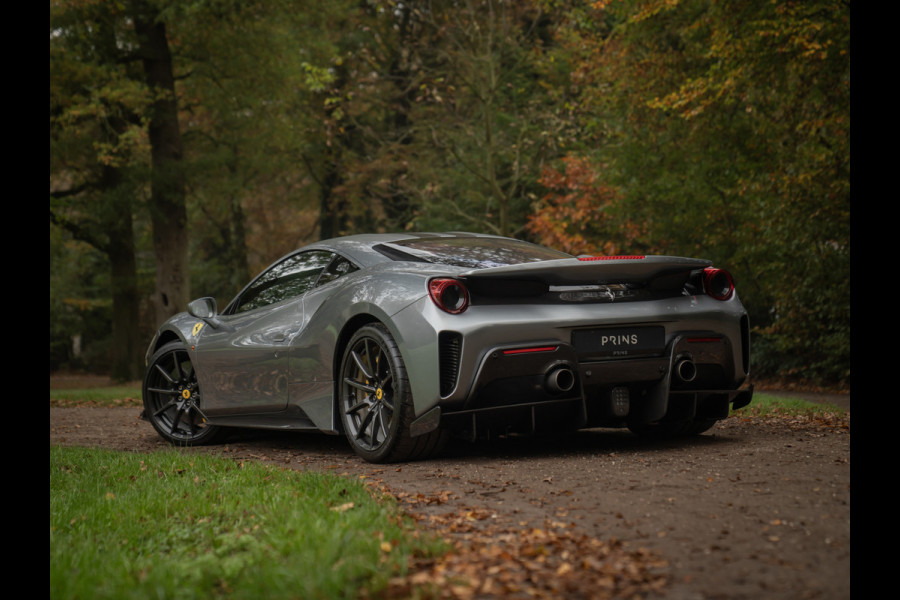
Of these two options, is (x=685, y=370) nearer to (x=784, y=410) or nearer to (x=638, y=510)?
(x=638, y=510)

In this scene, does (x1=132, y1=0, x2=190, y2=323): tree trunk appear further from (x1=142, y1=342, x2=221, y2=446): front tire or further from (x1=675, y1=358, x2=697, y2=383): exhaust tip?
(x1=675, y1=358, x2=697, y2=383): exhaust tip

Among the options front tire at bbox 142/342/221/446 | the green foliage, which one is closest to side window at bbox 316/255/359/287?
front tire at bbox 142/342/221/446

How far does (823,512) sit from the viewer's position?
3.80 m

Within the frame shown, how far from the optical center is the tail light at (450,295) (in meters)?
5.44

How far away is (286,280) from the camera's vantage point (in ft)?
23.7

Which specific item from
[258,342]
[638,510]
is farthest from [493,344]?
[258,342]

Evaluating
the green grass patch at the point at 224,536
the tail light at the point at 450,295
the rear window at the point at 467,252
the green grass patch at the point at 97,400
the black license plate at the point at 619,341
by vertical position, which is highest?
the rear window at the point at 467,252

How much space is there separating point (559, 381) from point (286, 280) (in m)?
2.64

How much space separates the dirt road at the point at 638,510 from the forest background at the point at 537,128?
8.39m

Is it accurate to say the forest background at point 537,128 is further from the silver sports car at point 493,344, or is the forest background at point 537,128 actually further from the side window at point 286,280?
the side window at point 286,280

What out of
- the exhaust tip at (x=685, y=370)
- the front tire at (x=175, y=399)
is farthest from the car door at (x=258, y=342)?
the exhaust tip at (x=685, y=370)

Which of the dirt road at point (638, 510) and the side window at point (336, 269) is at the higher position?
the side window at point (336, 269)

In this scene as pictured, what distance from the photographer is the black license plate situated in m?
5.54
